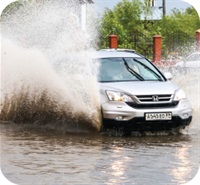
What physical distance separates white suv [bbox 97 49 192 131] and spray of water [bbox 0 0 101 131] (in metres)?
0.24

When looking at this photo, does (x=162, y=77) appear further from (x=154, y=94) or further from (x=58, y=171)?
(x=58, y=171)

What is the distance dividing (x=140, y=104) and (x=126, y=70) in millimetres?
1287

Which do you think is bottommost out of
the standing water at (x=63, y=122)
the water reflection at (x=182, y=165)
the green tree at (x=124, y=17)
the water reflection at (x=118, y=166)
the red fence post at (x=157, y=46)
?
the water reflection at (x=182, y=165)

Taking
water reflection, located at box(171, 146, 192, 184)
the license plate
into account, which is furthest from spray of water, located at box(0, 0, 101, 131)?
water reflection, located at box(171, 146, 192, 184)

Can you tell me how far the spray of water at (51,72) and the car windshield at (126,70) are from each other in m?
0.23

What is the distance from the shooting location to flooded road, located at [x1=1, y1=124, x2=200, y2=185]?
303 inches

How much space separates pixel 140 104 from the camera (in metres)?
11.4

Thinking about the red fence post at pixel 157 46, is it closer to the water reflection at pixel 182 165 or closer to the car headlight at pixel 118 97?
the car headlight at pixel 118 97

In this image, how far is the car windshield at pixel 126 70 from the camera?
12.3 metres

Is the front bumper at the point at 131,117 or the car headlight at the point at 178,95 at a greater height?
the car headlight at the point at 178,95

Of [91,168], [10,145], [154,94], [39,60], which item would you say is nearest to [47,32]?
[39,60]

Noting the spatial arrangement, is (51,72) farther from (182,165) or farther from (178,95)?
(182,165)

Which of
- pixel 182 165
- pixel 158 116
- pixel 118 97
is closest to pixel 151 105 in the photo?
pixel 158 116

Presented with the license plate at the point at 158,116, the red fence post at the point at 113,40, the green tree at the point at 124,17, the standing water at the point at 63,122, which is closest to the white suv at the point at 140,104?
the license plate at the point at 158,116
